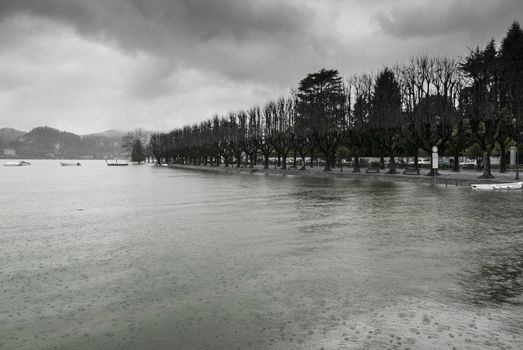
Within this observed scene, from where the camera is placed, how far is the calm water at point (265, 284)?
22.4ft

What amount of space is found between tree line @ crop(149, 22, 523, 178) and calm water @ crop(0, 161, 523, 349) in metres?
34.9

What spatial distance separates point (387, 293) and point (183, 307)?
4098 mm

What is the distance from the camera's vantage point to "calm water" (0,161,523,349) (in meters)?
6.84

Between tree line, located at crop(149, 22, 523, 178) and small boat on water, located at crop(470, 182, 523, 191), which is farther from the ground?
tree line, located at crop(149, 22, 523, 178)

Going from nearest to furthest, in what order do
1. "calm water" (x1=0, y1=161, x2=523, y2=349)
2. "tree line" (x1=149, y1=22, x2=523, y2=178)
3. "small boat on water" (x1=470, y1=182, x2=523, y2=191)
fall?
"calm water" (x1=0, y1=161, x2=523, y2=349) → "small boat on water" (x1=470, y1=182, x2=523, y2=191) → "tree line" (x1=149, y1=22, x2=523, y2=178)

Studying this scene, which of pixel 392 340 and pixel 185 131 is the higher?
pixel 185 131

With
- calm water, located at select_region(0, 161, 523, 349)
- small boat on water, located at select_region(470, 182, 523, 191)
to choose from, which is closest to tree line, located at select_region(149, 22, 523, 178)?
small boat on water, located at select_region(470, 182, 523, 191)

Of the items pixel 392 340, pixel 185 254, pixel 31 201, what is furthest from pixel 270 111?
pixel 392 340

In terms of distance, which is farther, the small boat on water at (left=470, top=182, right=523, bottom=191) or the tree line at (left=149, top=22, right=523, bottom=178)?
the tree line at (left=149, top=22, right=523, bottom=178)

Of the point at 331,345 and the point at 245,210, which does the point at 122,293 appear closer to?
the point at 331,345

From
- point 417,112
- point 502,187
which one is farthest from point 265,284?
point 417,112

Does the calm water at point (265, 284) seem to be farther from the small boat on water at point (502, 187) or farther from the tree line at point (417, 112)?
the tree line at point (417, 112)

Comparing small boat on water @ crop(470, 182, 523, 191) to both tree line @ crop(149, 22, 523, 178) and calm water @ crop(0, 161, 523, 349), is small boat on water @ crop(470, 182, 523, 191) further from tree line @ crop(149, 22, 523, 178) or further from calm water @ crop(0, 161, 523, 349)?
calm water @ crop(0, 161, 523, 349)

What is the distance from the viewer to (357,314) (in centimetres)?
762
